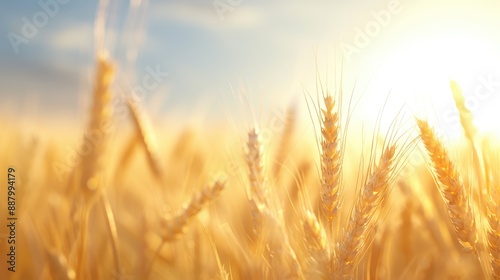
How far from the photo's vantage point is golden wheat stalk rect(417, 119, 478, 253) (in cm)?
116

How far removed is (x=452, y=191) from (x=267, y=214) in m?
0.44

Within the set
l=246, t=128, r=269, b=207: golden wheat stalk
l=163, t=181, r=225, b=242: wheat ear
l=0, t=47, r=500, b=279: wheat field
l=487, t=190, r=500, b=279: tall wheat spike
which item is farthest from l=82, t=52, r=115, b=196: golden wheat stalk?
l=487, t=190, r=500, b=279: tall wheat spike

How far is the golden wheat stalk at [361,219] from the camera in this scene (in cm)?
106

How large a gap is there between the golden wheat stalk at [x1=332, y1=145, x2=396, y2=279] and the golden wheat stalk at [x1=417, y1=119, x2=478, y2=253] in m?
0.14

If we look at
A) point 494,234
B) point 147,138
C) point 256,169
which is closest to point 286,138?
point 147,138

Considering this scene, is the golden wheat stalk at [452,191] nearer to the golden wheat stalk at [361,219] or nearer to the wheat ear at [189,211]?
the golden wheat stalk at [361,219]

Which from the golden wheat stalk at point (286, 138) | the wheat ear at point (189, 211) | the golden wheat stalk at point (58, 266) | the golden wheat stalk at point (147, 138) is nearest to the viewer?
the golden wheat stalk at point (58, 266)

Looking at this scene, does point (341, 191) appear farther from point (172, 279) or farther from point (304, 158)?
point (304, 158)

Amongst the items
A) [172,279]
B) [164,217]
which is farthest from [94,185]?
[172,279]

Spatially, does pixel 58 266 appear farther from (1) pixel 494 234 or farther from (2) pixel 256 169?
(1) pixel 494 234

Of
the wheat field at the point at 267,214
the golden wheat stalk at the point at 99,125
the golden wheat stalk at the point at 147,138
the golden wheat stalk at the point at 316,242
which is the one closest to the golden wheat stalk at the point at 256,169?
the wheat field at the point at 267,214

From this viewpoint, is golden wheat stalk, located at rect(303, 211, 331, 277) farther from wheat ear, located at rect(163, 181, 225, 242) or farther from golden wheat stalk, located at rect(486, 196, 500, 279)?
golden wheat stalk, located at rect(486, 196, 500, 279)

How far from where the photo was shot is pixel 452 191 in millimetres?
1164

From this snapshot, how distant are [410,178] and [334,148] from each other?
0.63m
